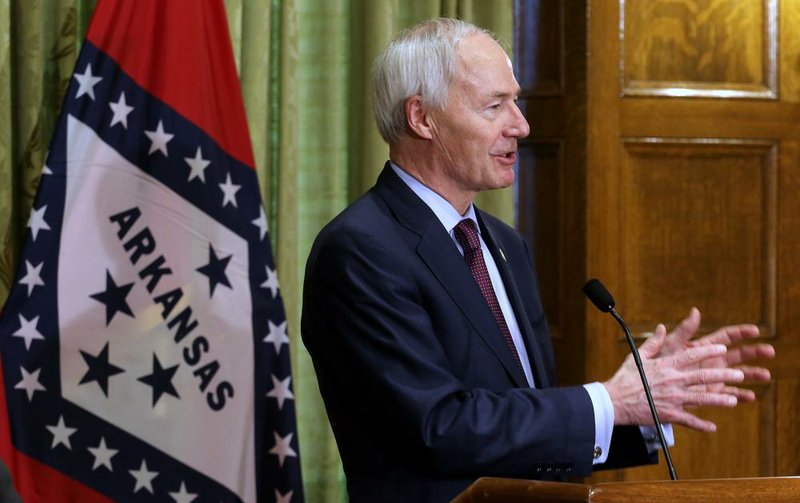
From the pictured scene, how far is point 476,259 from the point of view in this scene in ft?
7.68

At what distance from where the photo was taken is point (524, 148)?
4227 mm

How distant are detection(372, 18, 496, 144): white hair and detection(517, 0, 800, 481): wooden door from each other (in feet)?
6.00

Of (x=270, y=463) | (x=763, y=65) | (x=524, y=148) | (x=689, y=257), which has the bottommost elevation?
(x=270, y=463)

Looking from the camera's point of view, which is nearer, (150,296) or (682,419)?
(682,419)

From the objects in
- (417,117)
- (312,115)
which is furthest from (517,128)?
(312,115)

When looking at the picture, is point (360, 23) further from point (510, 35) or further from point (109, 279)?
point (109, 279)

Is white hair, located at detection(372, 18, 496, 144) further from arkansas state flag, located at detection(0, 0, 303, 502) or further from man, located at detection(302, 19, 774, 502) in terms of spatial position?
arkansas state flag, located at detection(0, 0, 303, 502)

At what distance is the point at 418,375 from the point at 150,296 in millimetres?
1355

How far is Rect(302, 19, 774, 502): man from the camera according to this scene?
2029 mm

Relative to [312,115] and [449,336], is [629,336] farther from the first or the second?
[312,115]

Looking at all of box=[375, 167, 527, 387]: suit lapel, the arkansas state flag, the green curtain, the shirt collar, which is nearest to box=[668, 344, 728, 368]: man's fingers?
box=[375, 167, 527, 387]: suit lapel

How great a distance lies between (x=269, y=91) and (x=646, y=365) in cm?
221

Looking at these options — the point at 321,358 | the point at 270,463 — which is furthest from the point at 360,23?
the point at 321,358

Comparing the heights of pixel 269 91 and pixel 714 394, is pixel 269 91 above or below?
above
